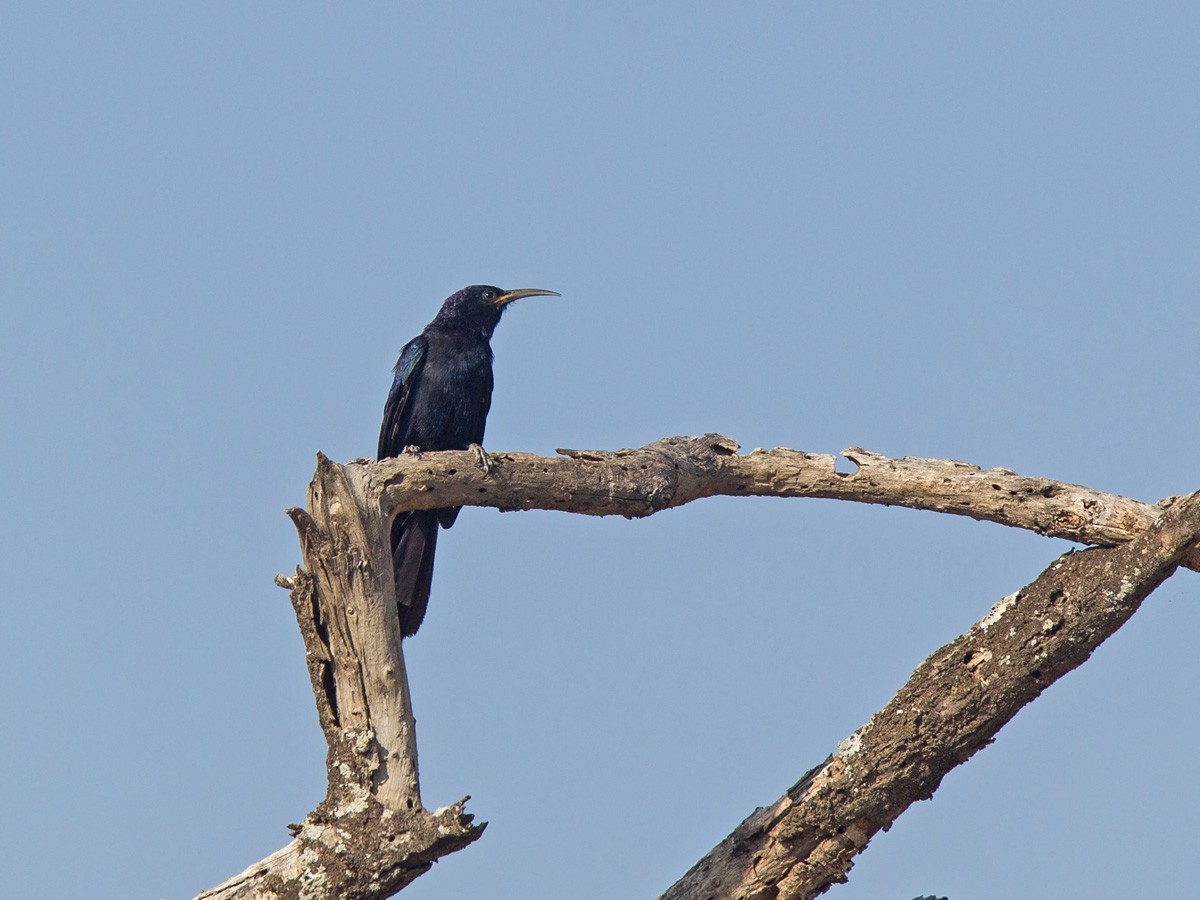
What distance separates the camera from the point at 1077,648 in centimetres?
634

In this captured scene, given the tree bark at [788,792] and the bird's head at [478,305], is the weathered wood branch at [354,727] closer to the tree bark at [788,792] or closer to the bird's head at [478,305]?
the tree bark at [788,792]

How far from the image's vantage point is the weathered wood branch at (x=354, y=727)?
5766 millimetres

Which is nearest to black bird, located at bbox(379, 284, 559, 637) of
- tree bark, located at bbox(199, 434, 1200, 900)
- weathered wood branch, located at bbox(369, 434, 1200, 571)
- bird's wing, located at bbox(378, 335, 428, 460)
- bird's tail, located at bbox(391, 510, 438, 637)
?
bird's wing, located at bbox(378, 335, 428, 460)

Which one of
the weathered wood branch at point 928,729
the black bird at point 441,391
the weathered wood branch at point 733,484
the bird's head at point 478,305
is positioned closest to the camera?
the weathered wood branch at point 928,729

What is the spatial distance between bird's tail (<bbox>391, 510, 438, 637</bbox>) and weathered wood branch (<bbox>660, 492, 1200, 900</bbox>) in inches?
95.2

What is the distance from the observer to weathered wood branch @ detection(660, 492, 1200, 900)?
6168 mm

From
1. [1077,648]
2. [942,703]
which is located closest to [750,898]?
[942,703]

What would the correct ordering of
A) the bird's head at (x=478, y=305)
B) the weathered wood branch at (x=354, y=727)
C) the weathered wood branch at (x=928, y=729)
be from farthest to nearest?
the bird's head at (x=478, y=305)
the weathered wood branch at (x=928, y=729)
the weathered wood branch at (x=354, y=727)

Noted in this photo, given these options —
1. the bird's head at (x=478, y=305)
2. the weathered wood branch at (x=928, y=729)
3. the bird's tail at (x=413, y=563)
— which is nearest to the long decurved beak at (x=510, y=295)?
the bird's head at (x=478, y=305)

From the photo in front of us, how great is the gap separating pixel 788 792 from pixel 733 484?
1.80 meters

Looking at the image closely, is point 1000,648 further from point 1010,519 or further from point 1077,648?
point 1010,519

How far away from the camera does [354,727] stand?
6.04 m

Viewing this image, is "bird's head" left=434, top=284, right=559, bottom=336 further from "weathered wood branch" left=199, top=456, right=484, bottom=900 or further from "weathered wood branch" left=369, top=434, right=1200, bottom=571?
"weathered wood branch" left=199, top=456, right=484, bottom=900

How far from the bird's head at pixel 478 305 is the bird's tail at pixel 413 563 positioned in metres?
2.57
